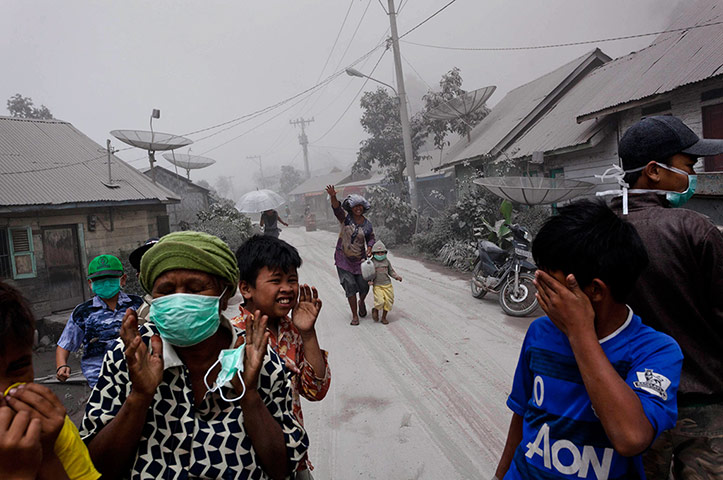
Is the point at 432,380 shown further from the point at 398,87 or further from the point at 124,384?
the point at 398,87

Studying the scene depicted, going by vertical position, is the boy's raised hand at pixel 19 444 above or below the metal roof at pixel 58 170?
below

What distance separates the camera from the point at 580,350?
4.09 ft

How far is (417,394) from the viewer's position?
13.6 feet

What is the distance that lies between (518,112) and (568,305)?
56.8 ft

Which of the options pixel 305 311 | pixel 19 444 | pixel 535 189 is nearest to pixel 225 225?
pixel 535 189

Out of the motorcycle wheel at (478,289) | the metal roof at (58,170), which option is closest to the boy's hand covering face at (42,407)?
the motorcycle wheel at (478,289)

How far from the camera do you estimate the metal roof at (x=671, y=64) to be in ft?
26.2

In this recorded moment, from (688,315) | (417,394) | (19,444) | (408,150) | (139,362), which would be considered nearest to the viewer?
(19,444)

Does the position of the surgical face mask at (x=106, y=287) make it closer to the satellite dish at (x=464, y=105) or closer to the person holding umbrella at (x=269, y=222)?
the person holding umbrella at (x=269, y=222)

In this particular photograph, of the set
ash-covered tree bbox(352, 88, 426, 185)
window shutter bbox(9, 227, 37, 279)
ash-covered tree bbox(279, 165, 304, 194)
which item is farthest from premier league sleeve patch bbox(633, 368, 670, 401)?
ash-covered tree bbox(279, 165, 304, 194)

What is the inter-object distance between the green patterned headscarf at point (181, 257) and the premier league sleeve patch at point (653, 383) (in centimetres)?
140

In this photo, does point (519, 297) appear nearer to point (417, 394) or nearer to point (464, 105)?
point (417, 394)

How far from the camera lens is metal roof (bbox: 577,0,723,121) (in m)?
7.98

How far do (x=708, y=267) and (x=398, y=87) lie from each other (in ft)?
53.1
